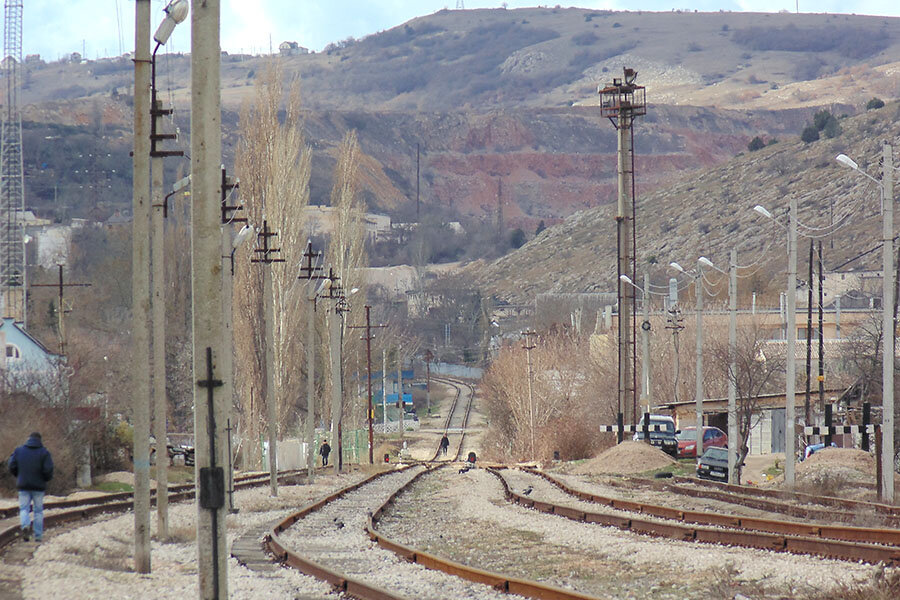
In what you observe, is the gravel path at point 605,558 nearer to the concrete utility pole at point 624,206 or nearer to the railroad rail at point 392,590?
the railroad rail at point 392,590

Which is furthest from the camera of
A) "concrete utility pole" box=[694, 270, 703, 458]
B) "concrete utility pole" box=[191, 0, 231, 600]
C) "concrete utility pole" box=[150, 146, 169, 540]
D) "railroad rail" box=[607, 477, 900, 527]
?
"concrete utility pole" box=[694, 270, 703, 458]

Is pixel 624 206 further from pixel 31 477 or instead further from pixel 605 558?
pixel 31 477

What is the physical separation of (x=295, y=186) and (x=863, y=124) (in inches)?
3665

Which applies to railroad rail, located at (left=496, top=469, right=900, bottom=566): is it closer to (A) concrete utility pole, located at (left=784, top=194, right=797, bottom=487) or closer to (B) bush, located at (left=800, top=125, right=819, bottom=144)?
(A) concrete utility pole, located at (left=784, top=194, right=797, bottom=487)

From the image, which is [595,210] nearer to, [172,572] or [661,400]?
[661,400]

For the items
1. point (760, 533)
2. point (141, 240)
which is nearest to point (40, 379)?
point (141, 240)

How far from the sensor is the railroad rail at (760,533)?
15.1m

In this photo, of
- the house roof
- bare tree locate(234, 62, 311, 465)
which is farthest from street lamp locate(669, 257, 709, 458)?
the house roof

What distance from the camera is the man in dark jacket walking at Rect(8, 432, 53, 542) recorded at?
17.5 meters

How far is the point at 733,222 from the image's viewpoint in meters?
120

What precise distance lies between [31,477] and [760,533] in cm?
1072

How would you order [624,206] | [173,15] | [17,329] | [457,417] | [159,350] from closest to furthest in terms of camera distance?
1. [173,15]
2. [159,350]
3. [624,206]
4. [17,329]
5. [457,417]

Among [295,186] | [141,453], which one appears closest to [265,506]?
[141,453]

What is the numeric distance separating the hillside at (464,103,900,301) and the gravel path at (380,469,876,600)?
250ft
